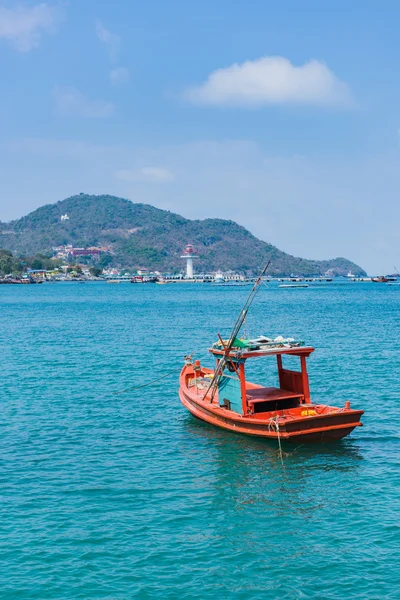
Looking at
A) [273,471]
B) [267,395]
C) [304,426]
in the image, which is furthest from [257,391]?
[273,471]

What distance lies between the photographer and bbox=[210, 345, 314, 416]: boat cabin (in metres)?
25.0

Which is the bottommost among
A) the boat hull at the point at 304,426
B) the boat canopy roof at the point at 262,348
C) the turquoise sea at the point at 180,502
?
the turquoise sea at the point at 180,502

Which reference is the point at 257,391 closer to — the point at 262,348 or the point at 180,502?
the point at 262,348

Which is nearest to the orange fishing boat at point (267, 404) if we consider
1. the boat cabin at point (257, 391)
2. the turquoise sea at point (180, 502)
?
the boat cabin at point (257, 391)

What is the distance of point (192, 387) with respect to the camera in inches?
1219

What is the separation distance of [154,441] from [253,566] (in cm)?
1041

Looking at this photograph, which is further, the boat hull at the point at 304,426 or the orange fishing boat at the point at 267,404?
the orange fishing boat at the point at 267,404

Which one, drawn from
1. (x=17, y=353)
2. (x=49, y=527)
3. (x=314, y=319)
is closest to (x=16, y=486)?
(x=49, y=527)

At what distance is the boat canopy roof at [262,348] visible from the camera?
2502 centimetres

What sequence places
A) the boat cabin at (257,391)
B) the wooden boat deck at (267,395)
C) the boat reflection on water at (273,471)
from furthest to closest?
the wooden boat deck at (267,395) → the boat cabin at (257,391) → the boat reflection on water at (273,471)

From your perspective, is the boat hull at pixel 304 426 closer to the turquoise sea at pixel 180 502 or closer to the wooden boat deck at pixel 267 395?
the turquoise sea at pixel 180 502

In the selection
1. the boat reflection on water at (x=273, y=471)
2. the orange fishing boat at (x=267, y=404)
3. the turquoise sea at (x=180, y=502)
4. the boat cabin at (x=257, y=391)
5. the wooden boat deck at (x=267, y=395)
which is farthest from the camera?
the wooden boat deck at (x=267, y=395)

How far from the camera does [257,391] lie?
89.7ft

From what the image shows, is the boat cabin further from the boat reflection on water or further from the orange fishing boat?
the boat reflection on water
